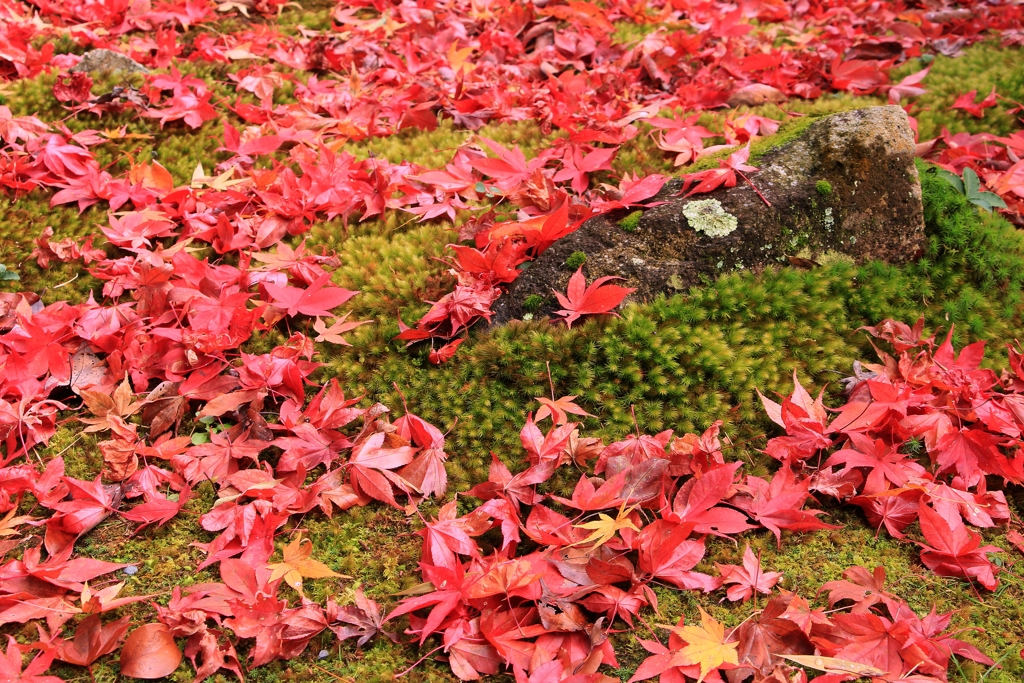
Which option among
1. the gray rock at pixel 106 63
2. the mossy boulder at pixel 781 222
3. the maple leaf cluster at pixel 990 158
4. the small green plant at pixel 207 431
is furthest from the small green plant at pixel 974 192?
the gray rock at pixel 106 63

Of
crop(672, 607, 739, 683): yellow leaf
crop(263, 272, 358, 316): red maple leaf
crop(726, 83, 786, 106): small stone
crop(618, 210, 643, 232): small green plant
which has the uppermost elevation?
crop(726, 83, 786, 106): small stone

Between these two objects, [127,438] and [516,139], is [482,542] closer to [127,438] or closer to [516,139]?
[127,438]

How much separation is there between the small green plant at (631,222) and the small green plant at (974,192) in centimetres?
144

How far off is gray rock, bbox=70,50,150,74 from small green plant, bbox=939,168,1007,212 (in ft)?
13.6

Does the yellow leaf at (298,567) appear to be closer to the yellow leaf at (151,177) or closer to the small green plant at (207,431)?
the small green plant at (207,431)

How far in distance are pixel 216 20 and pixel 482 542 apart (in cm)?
411

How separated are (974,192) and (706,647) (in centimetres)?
233

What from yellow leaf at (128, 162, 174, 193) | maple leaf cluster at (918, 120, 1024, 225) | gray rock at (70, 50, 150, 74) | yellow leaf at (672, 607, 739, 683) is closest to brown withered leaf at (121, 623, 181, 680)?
yellow leaf at (672, 607, 739, 683)

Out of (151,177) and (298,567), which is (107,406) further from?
(151,177)

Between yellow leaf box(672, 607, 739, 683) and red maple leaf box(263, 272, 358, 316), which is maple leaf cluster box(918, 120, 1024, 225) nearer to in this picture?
yellow leaf box(672, 607, 739, 683)

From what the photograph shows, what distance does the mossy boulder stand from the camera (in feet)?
7.95

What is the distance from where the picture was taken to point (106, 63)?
3.66 metres

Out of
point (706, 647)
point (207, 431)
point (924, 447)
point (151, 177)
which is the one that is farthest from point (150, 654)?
point (924, 447)

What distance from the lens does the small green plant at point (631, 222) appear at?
8.17ft
